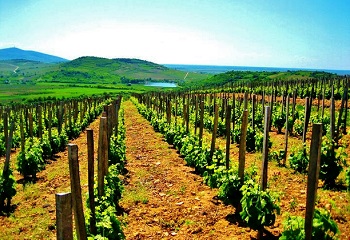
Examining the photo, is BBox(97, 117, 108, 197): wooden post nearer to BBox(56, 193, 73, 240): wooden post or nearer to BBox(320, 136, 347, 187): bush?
BBox(56, 193, 73, 240): wooden post

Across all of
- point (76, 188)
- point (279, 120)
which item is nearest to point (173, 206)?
point (76, 188)

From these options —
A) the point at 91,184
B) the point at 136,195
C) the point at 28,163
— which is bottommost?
the point at 136,195

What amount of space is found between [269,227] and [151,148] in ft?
36.0

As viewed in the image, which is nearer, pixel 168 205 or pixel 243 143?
pixel 243 143

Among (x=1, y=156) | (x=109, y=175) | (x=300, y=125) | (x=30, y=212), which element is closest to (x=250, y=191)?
(x=109, y=175)

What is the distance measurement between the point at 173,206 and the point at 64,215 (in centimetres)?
619

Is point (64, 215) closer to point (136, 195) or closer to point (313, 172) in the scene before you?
point (313, 172)

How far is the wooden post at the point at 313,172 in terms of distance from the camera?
4527 millimetres

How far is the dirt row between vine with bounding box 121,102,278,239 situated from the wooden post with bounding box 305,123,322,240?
2.15 meters

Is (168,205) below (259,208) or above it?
below

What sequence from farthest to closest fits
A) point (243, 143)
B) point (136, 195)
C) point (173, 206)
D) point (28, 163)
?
1. point (28, 163)
2. point (136, 195)
3. point (173, 206)
4. point (243, 143)

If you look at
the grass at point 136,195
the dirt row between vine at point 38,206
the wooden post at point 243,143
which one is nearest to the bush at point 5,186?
A: the dirt row between vine at point 38,206

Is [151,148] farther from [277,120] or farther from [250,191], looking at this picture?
[250,191]

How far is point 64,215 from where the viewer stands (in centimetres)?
299
